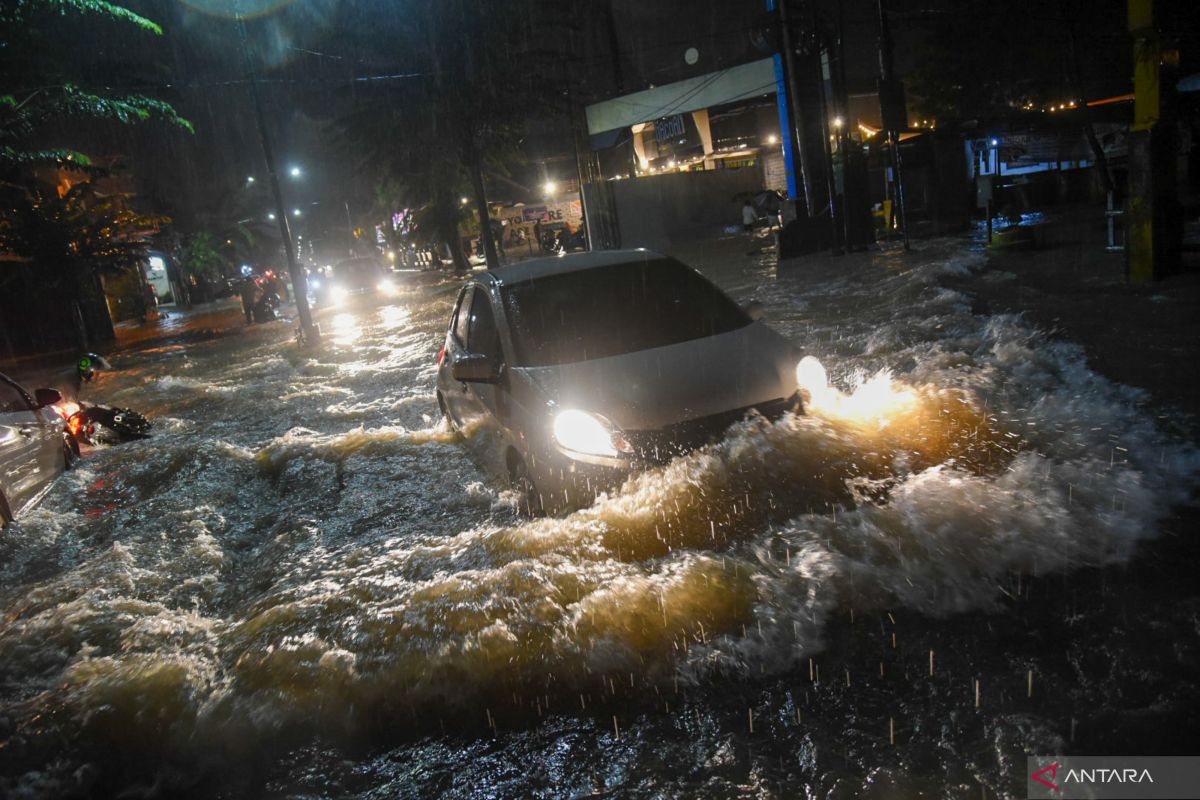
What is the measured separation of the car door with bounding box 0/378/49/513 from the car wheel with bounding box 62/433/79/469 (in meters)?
0.58

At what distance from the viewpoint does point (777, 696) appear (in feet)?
9.14

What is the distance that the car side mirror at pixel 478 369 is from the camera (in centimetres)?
481

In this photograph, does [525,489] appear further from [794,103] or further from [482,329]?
A: [794,103]

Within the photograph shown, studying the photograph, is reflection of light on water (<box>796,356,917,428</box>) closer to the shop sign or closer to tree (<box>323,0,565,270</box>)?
tree (<box>323,0,565,270</box>)

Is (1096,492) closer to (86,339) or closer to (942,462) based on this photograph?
(942,462)

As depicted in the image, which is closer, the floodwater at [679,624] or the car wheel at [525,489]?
the floodwater at [679,624]

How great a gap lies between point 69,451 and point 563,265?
5440 millimetres

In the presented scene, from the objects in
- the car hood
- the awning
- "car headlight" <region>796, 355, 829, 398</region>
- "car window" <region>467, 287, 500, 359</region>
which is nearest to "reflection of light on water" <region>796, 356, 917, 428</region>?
"car headlight" <region>796, 355, 829, 398</region>

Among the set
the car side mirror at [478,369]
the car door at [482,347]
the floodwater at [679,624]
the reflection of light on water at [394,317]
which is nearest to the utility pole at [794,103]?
the reflection of light on water at [394,317]

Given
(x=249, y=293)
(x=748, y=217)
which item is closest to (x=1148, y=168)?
(x=748, y=217)

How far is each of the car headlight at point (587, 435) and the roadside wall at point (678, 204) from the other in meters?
27.2

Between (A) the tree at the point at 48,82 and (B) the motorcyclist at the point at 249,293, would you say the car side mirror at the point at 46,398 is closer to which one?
(A) the tree at the point at 48,82

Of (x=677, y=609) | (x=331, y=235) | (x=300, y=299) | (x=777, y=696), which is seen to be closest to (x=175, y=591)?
(x=677, y=609)

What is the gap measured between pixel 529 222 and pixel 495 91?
15.0m
